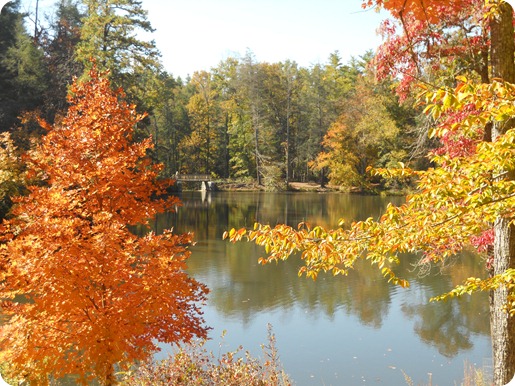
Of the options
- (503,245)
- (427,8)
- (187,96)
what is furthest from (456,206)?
(187,96)

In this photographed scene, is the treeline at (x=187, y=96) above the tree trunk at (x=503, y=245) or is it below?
above

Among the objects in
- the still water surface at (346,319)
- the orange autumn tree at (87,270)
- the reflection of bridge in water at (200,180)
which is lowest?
the still water surface at (346,319)

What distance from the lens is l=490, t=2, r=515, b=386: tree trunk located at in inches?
168

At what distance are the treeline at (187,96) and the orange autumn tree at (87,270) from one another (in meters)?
10.3

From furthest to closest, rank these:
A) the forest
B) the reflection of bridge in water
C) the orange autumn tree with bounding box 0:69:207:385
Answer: the reflection of bridge in water
the orange autumn tree with bounding box 0:69:207:385
the forest

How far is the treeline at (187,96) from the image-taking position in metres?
16.1

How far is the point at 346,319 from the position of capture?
8797 millimetres

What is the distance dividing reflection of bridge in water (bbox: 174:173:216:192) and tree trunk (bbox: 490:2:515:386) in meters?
15.2

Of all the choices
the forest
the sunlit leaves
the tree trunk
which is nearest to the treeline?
the forest

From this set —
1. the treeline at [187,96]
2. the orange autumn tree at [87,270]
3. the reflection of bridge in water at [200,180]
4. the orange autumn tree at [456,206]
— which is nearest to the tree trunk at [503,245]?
the orange autumn tree at [456,206]

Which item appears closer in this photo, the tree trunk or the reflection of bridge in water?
the tree trunk

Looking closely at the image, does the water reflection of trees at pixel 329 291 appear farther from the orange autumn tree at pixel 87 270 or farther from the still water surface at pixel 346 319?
the orange autumn tree at pixel 87 270

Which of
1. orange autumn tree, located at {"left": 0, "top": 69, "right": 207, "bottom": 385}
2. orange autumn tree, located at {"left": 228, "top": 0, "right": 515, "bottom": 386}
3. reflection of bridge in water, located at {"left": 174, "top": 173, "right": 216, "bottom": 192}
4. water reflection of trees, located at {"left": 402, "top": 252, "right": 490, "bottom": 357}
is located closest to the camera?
orange autumn tree, located at {"left": 228, "top": 0, "right": 515, "bottom": 386}

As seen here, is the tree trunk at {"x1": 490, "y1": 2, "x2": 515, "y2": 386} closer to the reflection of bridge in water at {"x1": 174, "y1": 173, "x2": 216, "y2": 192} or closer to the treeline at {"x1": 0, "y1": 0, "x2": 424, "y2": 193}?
the treeline at {"x1": 0, "y1": 0, "x2": 424, "y2": 193}
